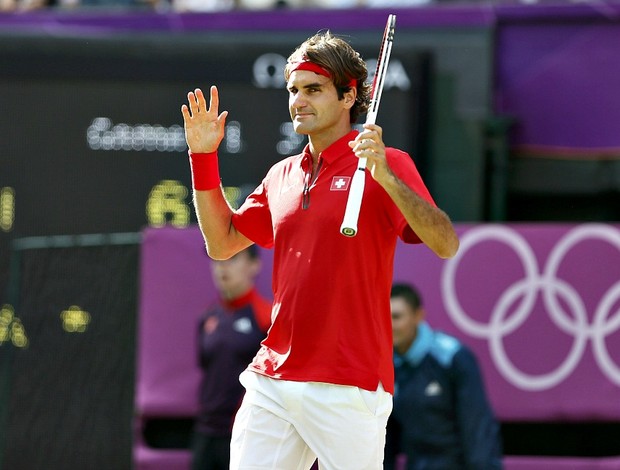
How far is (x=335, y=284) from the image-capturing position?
4.38 metres

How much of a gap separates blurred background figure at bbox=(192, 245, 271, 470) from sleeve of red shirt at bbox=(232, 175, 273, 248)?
2.91m

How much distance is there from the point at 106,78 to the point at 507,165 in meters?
2.95

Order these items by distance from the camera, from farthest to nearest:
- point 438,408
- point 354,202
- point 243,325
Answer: point 243,325, point 438,408, point 354,202

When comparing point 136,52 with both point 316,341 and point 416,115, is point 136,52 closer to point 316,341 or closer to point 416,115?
point 416,115

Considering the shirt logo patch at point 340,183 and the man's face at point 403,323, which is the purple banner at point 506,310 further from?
the shirt logo patch at point 340,183

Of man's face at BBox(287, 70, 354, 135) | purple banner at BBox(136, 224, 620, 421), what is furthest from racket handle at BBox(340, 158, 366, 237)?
purple banner at BBox(136, 224, 620, 421)

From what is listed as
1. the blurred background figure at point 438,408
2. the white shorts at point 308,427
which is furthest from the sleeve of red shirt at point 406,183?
the blurred background figure at point 438,408

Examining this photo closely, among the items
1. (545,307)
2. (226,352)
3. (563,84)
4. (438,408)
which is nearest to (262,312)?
(226,352)

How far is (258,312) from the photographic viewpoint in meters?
7.76

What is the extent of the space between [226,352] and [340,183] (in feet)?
11.3

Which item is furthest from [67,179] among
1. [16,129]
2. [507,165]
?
[507,165]

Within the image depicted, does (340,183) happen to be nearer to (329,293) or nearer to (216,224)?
(329,293)

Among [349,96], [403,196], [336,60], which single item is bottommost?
[403,196]

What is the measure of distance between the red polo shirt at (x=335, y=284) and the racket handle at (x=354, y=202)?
14 cm
